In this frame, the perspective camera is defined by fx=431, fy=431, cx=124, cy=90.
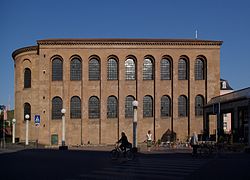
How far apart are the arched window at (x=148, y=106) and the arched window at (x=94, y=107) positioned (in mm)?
5861

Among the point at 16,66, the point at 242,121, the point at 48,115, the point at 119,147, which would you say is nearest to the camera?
the point at 119,147

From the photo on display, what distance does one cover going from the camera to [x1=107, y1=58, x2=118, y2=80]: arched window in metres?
55.0

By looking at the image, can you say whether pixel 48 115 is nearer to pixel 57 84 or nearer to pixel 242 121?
pixel 57 84

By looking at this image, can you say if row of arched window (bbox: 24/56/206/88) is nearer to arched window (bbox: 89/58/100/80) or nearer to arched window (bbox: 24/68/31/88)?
arched window (bbox: 89/58/100/80)

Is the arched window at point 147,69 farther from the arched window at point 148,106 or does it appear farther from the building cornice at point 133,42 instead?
the arched window at point 148,106

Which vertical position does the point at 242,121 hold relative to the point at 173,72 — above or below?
below

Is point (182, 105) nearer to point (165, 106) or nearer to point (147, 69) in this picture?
point (165, 106)

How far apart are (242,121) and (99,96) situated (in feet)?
62.9

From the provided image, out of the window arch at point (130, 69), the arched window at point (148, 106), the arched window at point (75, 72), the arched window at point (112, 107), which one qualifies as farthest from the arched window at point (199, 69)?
the arched window at point (75, 72)

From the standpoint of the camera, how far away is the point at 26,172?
1680 centimetres

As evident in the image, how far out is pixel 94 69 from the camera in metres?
55.0

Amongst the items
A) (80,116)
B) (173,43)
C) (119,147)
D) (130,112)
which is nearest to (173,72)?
(173,43)

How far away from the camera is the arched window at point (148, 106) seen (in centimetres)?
5462

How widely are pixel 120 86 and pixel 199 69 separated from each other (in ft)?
34.6
